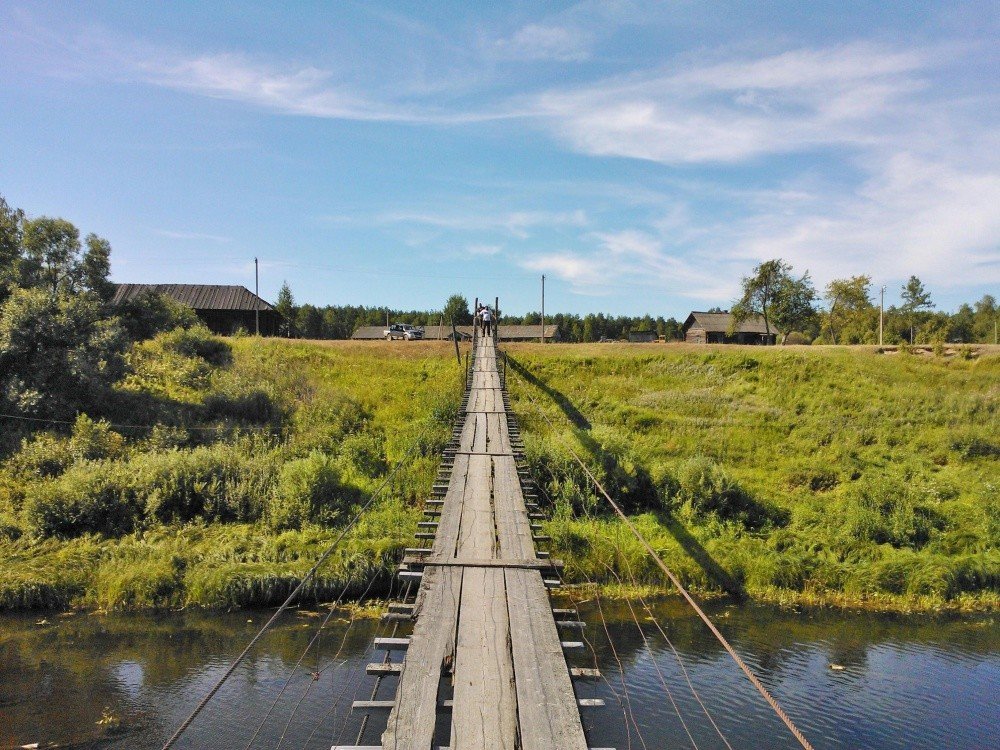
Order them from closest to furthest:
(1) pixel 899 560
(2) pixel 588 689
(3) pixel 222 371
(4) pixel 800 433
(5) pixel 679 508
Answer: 1. (2) pixel 588 689
2. (1) pixel 899 560
3. (5) pixel 679 508
4. (4) pixel 800 433
5. (3) pixel 222 371

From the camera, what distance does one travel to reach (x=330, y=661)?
12.6 meters

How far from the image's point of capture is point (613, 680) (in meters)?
12.1

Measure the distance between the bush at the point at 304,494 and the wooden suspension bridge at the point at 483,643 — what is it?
886 centimetres

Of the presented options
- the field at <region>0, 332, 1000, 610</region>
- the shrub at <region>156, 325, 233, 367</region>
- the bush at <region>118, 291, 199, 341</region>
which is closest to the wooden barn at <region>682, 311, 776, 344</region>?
the field at <region>0, 332, 1000, 610</region>

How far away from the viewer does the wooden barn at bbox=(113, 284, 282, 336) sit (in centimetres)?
4119

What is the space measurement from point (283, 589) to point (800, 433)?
61.0 ft

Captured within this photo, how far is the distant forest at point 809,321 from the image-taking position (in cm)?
5072

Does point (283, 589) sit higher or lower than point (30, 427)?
lower

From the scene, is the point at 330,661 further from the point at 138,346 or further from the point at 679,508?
the point at 138,346

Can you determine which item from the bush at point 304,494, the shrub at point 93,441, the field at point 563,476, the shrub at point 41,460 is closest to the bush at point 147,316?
the field at point 563,476

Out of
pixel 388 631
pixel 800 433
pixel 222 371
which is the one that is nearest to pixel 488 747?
pixel 388 631

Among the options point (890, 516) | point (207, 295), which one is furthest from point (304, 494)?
point (207, 295)

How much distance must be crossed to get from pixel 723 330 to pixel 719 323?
3.67ft

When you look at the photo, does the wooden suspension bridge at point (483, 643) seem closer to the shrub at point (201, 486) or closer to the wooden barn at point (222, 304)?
the shrub at point (201, 486)
